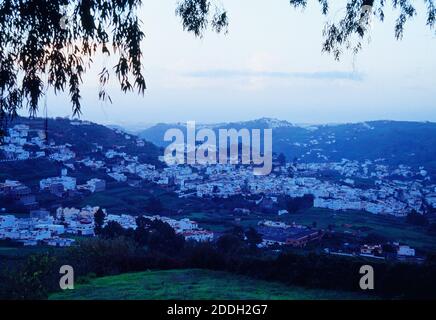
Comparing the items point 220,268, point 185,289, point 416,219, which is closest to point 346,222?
point 416,219

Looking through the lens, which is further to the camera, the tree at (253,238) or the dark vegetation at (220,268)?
the tree at (253,238)

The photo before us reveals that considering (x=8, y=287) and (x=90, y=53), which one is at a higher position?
(x=90, y=53)

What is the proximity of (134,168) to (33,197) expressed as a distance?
11327mm

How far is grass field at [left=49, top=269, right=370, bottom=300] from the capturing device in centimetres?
740

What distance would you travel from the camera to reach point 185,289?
7926mm

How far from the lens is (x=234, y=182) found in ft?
114

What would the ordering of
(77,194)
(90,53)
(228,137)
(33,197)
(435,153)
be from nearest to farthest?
(90,53), (33,197), (77,194), (228,137), (435,153)

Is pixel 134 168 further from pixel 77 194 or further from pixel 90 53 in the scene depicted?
pixel 90 53

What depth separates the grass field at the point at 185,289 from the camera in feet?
24.3

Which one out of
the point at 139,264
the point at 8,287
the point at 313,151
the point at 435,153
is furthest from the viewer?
the point at 313,151

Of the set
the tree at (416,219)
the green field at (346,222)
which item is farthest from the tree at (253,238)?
the tree at (416,219)

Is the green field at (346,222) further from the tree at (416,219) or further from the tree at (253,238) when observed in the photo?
the tree at (253,238)

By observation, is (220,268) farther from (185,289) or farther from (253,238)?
(253,238)
